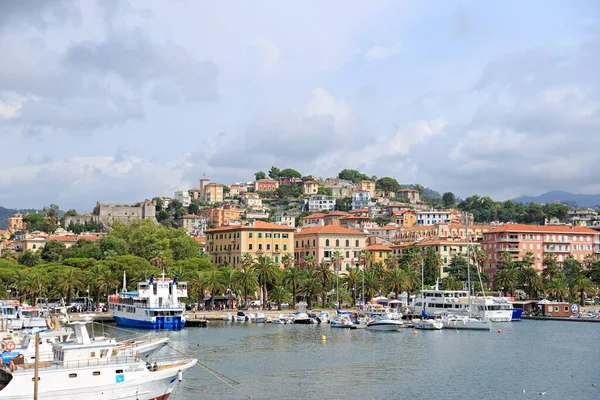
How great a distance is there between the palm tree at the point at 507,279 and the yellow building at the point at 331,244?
34113 millimetres

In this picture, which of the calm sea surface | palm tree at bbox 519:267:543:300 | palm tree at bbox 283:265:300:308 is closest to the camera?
the calm sea surface

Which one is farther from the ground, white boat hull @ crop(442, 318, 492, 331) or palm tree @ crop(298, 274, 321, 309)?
palm tree @ crop(298, 274, 321, 309)

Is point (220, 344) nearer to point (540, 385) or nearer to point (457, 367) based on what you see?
point (457, 367)

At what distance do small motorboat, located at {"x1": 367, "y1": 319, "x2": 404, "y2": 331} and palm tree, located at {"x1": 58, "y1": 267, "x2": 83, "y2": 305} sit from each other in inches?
1797

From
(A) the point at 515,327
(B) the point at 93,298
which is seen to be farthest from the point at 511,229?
(B) the point at 93,298

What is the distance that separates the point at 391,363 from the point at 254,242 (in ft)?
313

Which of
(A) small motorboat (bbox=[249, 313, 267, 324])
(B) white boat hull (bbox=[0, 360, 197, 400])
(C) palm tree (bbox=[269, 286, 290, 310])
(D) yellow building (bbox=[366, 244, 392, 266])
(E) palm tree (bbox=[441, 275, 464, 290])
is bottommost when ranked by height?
(B) white boat hull (bbox=[0, 360, 197, 400])

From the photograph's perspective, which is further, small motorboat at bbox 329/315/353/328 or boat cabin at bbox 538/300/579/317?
boat cabin at bbox 538/300/579/317

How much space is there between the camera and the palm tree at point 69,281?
11562cm

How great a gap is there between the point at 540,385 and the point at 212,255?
4625 inches

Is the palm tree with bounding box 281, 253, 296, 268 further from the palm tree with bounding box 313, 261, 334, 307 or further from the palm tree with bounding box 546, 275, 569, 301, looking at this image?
the palm tree with bounding box 546, 275, 569, 301

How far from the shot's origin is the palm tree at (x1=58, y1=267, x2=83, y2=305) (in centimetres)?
11562

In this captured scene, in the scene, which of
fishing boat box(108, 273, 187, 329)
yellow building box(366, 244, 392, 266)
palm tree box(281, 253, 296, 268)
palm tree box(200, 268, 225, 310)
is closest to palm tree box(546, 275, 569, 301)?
yellow building box(366, 244, 392, 266)

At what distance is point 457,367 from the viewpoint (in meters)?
62.3
